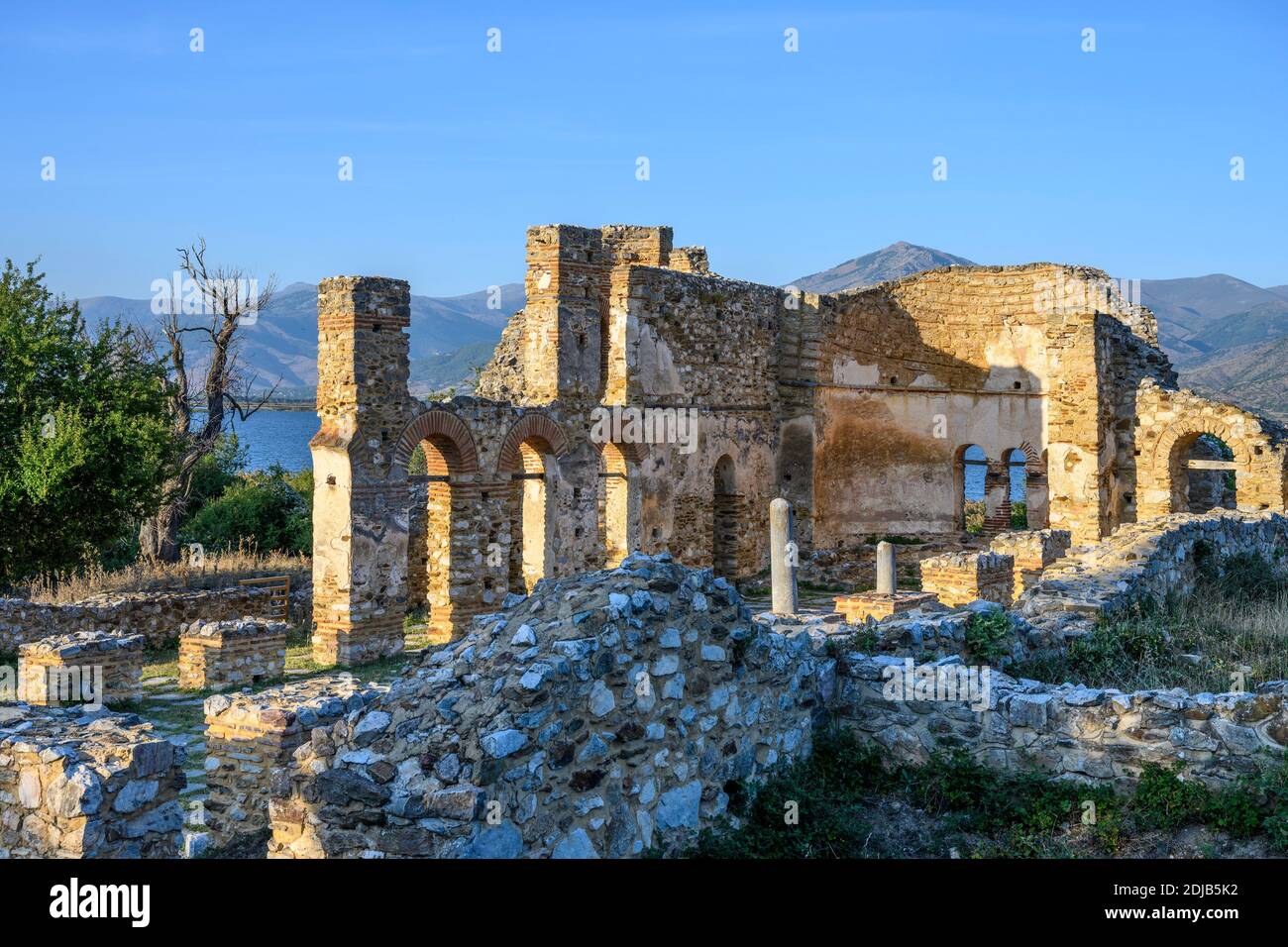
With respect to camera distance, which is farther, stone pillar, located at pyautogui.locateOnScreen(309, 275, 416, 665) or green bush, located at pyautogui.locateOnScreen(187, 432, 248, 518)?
green bush, located at pyautogui.locateOnScreen(187, 432, 248, 518)

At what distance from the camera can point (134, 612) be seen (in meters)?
17.7

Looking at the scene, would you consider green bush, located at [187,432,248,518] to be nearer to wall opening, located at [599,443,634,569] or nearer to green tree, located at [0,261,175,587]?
green tree, located at [0,261,175,587]

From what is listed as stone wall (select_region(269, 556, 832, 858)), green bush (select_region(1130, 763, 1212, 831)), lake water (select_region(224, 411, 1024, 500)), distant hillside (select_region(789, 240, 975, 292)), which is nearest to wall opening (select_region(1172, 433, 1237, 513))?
green bush (select_region(1130, 763, 1212, 831))

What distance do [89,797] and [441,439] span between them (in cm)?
1096

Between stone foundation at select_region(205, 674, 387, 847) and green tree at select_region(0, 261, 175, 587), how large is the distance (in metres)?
12.4

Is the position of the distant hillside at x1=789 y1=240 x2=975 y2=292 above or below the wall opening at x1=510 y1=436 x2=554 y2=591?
above

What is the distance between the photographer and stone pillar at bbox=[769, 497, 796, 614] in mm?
16375

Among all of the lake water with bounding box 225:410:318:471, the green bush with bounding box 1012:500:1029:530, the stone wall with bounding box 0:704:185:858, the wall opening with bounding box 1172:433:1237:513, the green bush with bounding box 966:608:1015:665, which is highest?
the lake water with bounding box 225:410:318:471

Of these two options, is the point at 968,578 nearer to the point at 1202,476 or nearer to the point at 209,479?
the point at 1202,476

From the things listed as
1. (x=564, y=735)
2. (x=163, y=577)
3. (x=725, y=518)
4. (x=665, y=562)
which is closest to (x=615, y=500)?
(x=725, y=518)

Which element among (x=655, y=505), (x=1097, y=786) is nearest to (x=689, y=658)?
(x=1097, y=786)

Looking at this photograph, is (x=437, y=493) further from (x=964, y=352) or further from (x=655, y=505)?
(x=964, y=352)

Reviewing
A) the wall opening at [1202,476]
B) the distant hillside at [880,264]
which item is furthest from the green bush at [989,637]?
the distant hillside at [880,264]

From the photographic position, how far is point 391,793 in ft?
18.1
